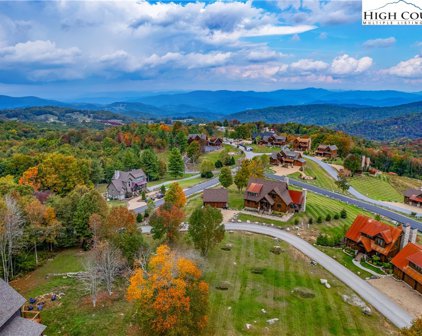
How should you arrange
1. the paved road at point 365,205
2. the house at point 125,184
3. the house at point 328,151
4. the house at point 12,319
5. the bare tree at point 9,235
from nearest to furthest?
the house at point 12,319 < the bare tree at point 9,235 < the paved road at point 365,205 < the house at point 125,184 < the house at point 328,151

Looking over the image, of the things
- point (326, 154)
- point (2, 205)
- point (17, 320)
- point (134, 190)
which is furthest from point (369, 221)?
point (326, 154)

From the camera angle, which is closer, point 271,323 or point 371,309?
point 271,323

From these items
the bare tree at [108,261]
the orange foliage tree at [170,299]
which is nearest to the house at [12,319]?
the bare tree at [108,261]

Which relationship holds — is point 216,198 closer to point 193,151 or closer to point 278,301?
point 278,301

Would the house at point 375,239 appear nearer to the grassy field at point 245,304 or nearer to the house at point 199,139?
the grassy field at point 245,304

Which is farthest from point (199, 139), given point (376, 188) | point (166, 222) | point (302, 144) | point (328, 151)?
point (166, 222)

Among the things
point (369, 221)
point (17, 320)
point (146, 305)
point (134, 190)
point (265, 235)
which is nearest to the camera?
point (146, 305)

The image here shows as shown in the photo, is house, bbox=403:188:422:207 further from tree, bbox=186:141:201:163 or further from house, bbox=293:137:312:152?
tree, bbox=186:141:201:163

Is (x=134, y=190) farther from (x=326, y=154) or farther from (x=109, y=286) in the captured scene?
(x=326, y=154)
